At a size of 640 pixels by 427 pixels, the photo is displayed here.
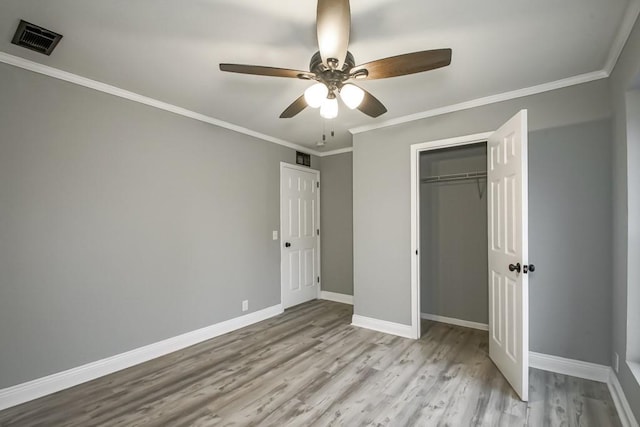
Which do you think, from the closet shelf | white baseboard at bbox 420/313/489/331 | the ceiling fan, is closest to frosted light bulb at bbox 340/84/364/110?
the ceiling fan

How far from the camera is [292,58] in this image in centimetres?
215

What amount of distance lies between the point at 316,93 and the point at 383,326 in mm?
2819

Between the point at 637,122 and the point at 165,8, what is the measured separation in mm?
3046

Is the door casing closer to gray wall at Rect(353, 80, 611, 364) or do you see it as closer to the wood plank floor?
gray wall at Rect(353, 80, 611, 364)

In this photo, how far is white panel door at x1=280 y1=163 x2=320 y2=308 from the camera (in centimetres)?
438

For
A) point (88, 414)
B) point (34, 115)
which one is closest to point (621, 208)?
point (88, 414)

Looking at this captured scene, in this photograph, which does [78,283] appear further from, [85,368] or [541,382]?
[541,382]

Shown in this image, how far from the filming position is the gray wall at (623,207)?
182 cm

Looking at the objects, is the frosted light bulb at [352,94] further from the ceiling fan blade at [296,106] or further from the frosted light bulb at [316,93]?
the ceiling fan blade at [296,106]

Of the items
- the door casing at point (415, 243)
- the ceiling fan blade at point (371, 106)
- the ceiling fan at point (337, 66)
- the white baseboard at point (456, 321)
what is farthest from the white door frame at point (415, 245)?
the ceiling fan at point (337, 66)

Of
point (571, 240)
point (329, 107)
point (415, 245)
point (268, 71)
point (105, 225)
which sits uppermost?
point (268, 71)

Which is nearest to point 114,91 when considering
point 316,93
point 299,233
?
point 316,93

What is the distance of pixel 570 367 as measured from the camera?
2.47m

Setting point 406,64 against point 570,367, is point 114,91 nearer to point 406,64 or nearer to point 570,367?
point 406,64
